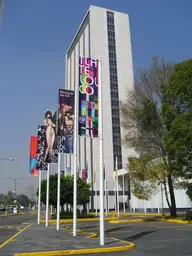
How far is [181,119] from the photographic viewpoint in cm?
2272

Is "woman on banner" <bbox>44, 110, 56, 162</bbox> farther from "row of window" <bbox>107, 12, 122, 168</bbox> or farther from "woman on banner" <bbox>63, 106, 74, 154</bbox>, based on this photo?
"row of window" <bbox>107, 12, 122, 168</bbox>

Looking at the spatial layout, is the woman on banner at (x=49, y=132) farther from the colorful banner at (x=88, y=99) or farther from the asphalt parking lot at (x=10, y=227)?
the colorful banner at (x=88, y=99)

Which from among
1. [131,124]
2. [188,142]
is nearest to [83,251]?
[188,142]

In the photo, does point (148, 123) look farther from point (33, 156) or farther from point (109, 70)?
point (109, 70)

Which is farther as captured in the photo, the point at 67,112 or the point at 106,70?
the point at 106,70

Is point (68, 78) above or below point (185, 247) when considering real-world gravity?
above

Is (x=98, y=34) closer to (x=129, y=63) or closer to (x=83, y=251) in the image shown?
(x=129, y=63)

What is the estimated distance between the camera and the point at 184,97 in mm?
24141

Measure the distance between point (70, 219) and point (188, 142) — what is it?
20702mm

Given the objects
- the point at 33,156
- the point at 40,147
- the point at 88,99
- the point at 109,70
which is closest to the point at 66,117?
the point at 88,99

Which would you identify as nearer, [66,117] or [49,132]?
[66,117]

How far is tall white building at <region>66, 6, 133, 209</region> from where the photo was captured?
86625 millimetres

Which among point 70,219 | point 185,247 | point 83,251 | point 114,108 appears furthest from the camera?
point 114,108

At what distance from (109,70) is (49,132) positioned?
248ft
